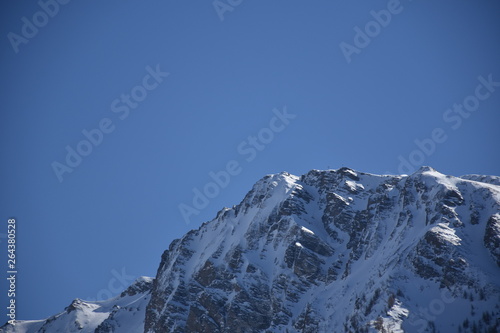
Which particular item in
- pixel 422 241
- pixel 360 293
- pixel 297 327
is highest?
pixel 422 241

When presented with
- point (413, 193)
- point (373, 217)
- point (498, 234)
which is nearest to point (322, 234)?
point (373, 217)

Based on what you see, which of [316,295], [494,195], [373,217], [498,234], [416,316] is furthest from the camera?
[373,217]

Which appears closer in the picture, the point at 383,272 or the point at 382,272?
the point at 383,272

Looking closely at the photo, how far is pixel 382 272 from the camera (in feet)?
506

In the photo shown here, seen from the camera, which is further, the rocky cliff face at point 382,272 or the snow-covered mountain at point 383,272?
the rocky cliff face at point 382,272

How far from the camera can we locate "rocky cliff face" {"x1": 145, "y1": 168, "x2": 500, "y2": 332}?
136m

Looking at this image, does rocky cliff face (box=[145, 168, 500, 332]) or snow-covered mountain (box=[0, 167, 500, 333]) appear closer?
snow-covered mountain (box=[0, 167, 500, 333])

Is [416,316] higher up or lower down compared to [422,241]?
lower down

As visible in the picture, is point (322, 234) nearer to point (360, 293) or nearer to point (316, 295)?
point (316, 295)

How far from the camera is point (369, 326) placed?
137 m

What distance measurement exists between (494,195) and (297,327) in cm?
6024

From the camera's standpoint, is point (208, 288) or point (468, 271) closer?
point (468, 271)

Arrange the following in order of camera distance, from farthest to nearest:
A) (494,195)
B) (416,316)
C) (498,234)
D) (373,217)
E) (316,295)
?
(373,217) → (316,295) → (494,195) → (498,234) → (416,316)

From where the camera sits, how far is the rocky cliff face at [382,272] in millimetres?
136375
